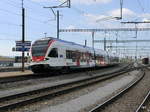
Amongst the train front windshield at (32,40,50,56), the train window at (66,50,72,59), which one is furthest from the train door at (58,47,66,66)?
the train front windshield at (32,40,50,56)

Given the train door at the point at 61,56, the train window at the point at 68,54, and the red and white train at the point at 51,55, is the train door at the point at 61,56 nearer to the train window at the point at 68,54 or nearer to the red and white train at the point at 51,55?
the red and white train at the point at 51,55

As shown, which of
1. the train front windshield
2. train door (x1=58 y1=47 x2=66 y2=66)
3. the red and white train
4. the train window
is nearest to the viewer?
the red and white train

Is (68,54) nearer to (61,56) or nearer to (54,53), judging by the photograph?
(61,56)

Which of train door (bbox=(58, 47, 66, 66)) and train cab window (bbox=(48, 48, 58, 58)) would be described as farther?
train door (bbox=(58, 47, 66, 66))

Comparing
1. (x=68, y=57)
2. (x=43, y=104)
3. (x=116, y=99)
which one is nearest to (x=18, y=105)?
(x=43, y=104)

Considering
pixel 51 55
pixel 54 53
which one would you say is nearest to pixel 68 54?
pixel 54 53

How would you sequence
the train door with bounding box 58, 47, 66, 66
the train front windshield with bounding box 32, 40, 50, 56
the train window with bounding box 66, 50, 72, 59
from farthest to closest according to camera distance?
Answer: the train window with bounding box 66, 50, 72, 59, the train door with bounding box 58, 47, 66, 66, the train front windshield with bounding box 32, 40, 50, 56

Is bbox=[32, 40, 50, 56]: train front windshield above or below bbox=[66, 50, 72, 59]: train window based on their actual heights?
above

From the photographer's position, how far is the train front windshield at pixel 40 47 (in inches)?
1124

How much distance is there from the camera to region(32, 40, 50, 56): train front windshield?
2855cm

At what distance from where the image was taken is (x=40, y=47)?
29.0 m

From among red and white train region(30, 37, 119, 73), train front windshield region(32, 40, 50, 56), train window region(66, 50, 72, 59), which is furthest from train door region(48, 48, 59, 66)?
train window region(66, 50, 72, 59)

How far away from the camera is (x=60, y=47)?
30.5 meters

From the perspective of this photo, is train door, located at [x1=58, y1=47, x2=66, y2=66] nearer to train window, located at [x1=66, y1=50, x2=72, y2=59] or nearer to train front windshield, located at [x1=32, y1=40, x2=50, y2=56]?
train window, located at [x1=66, y1=50, x2=72, y2=59]
